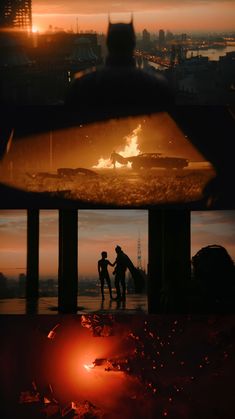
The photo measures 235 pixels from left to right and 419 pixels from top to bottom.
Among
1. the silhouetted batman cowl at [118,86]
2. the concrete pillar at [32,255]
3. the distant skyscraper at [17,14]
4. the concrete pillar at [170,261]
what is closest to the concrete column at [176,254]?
the concrete pillar at [170,261]

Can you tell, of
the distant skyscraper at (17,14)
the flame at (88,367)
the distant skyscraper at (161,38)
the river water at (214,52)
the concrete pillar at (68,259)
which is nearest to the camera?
the distant skyscraper at (17,14)

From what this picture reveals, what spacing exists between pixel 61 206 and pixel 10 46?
0.86 m

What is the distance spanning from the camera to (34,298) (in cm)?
935

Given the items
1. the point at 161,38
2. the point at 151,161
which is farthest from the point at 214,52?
the point at 151,161

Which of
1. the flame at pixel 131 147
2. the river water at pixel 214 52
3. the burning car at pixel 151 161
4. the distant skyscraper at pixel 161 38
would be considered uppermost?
the distant skyscraper at pixel 161 38

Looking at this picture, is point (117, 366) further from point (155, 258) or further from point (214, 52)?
point (214, 52)

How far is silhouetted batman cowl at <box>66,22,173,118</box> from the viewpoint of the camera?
891 cm

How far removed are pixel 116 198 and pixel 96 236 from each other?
0.29 meters

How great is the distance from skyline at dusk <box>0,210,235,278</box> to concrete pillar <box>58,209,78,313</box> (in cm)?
4

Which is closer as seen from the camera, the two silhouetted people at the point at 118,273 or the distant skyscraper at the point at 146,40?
the distant skyscraper at the point at 146,40

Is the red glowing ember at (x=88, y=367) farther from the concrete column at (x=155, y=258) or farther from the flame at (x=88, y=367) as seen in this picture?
the concrete column at (x=155, y=258)

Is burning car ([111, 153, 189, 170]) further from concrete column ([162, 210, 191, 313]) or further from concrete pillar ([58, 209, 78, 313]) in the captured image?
concrete pillar ([58, 209, 78, 313])

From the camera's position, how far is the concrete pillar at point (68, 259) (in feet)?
30.5

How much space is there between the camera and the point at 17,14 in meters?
8.98
